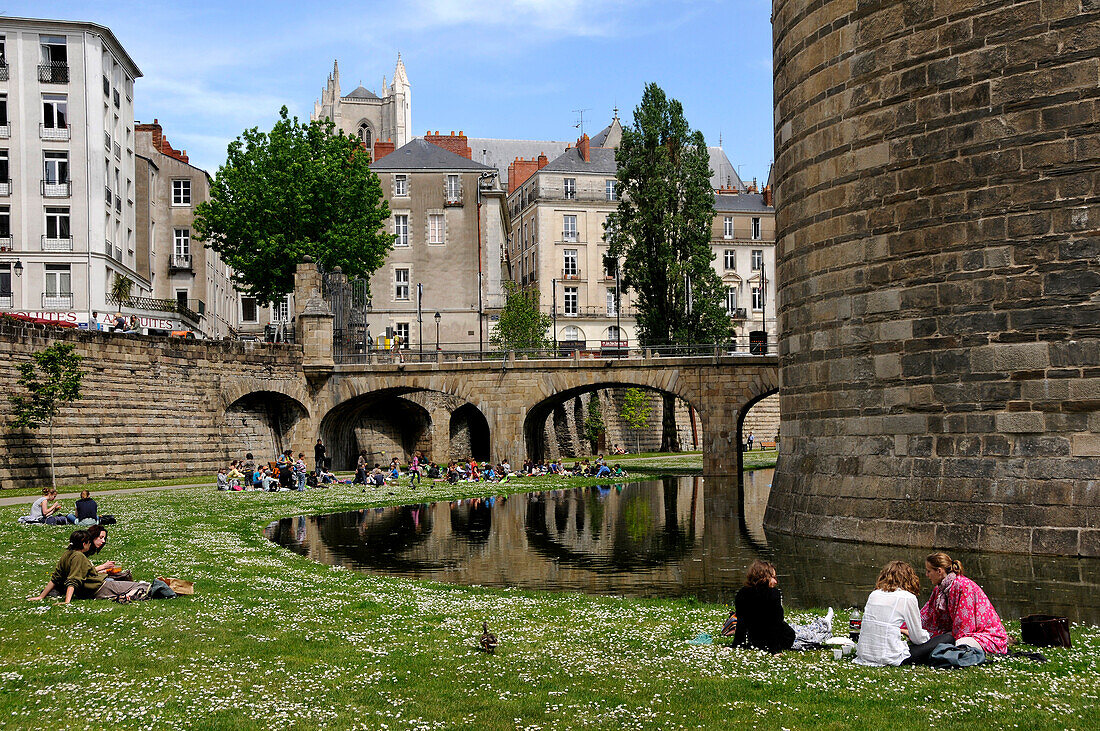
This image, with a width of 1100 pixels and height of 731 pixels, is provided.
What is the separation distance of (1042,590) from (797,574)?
4030mm

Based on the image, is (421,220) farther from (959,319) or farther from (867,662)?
(867,662)

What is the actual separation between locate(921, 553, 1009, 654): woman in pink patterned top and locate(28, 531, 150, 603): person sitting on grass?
1014 cm

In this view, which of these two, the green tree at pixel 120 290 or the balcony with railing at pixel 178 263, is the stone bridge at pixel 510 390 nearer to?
the green tree at pixel 120 290

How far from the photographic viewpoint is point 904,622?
1105cm

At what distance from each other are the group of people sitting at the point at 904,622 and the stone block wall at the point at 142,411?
3266 centimetres

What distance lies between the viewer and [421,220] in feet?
276

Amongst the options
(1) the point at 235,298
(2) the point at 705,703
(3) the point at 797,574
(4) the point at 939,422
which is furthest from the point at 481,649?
(1) the point at 235,298

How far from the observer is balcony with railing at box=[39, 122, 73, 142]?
186 feet

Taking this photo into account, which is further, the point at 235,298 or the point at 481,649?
the point at 235,298

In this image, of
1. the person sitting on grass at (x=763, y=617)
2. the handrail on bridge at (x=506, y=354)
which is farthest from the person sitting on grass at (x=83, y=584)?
the handrail on bridge at (x=506, y=354)

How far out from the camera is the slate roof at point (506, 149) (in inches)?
4889

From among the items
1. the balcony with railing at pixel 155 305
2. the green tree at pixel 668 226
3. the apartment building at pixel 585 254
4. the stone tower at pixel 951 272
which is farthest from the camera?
the apartment building at pixel 585 254

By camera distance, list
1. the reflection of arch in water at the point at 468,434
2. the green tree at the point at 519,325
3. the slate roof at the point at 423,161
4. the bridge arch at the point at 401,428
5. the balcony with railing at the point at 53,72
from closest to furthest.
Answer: the balcony with railing at the point at 53,72 → the bridge arch at the point at 401,428 → the reflection of arch in water at the point at 468,434 → the green tree at the point at 519,325 → the slate roof at the point at 423,161

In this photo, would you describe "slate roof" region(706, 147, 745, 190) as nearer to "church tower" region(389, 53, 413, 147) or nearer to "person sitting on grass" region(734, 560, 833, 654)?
"church tower" region(389, 53, 413, 147)
